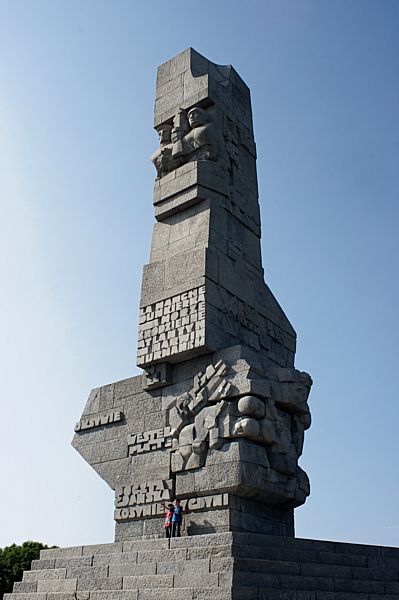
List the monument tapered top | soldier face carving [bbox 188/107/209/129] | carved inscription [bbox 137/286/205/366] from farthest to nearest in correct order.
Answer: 1. the monument tapered top
2. soldier face carving [bbox 188/107/209/129]
3. carved inscription [bbox 137/286/205/366]

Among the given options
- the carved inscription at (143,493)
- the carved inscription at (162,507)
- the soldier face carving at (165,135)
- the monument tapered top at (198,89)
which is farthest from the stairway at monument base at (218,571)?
the monument tapered top at (198,89)

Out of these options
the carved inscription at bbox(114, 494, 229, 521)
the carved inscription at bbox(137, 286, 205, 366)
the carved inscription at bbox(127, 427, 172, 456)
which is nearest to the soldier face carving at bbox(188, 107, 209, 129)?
the carved inscription at bbox(137, 286, 205, 366)

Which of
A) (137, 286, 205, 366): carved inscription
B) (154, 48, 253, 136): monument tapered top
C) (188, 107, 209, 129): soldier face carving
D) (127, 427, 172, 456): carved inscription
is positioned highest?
(154, 48, 253, 136): monument tapered top

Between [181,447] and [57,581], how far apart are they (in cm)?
288

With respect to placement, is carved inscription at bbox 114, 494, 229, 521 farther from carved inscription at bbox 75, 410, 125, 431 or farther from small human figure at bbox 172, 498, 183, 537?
carved inscription at bbox 75, 410, 125, 431

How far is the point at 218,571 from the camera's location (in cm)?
866

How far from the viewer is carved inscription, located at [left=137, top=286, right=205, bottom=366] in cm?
1216

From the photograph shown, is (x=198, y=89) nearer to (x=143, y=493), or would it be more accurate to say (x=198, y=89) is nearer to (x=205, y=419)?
(x=205, y=419)

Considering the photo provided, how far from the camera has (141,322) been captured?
13219mm

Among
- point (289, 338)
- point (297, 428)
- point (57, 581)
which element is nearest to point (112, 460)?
point (57, 581)

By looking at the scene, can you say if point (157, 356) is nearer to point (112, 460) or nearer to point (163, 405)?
point (163, 405)

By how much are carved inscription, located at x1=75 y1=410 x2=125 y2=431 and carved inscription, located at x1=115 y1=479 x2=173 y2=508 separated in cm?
131

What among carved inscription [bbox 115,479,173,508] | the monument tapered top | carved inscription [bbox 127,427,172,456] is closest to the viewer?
carved inscription [bbox 115,479,173,508]

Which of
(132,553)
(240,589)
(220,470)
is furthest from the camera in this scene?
(220,470)
